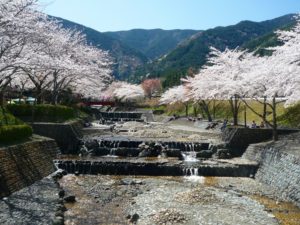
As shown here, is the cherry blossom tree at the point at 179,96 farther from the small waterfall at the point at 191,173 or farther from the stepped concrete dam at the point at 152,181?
the small waterfall at the point at 191,173

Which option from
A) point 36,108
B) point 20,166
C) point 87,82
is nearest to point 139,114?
point 87,82

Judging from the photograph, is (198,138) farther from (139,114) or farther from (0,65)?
(139,114)

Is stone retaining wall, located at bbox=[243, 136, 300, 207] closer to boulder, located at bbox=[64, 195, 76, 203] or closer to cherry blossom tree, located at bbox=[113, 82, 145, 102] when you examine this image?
boulder, located at bbox=[64, 195, 76, 203]

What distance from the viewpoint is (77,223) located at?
15.6 metres

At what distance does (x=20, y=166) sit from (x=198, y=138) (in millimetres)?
23349

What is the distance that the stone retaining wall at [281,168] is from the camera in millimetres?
20281

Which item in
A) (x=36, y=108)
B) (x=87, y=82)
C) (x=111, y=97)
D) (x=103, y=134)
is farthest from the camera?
(x=111, y=97)

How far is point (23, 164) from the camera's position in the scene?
20750 millimetres

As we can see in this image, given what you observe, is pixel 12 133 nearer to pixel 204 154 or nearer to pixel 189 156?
pixel 189 156

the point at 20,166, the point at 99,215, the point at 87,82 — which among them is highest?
the point at 87,82

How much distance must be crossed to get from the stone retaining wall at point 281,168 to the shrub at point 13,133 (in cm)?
1533

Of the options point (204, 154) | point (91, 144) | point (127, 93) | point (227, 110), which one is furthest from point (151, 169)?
point (127, 93)

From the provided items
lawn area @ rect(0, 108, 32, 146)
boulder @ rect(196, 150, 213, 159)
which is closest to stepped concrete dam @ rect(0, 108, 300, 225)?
boulder @ rect(196, 150, 213, 159)

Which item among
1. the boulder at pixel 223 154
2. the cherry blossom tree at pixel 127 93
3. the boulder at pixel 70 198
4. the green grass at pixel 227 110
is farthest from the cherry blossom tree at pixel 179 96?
the boulder at pixel 70 198
